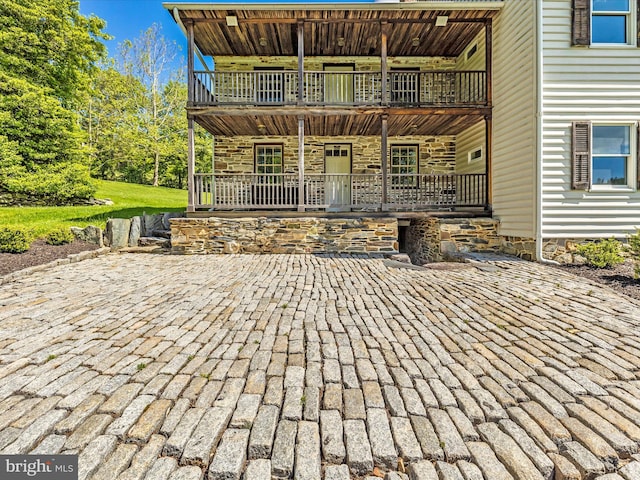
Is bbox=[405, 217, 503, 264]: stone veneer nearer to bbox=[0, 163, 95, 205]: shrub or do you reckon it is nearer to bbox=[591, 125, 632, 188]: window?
bbox=[591, 125, 632, 188]: window

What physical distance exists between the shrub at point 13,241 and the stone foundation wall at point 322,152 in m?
6.24

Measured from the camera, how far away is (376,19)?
9.26 m

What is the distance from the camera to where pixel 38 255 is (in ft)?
24.3

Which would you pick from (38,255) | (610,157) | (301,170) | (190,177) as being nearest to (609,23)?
(610,157)

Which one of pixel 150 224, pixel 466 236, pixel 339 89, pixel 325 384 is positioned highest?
pixel 339 89

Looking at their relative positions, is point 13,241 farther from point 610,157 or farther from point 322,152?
point 610,157

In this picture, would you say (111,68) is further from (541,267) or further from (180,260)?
(541,267)

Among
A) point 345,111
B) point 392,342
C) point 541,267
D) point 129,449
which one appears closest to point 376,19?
point 345,111

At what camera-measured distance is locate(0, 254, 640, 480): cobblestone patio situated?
5.94ft

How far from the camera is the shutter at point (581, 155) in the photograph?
23.8 ft

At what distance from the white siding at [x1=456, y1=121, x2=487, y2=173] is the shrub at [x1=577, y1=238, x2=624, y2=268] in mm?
4299

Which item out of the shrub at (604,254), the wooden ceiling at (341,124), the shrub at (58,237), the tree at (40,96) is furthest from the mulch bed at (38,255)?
the shrub at (604,254)

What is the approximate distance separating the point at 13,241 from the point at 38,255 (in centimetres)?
57

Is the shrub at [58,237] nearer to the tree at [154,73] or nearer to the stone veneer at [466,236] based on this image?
the stone veneer at [466,236]
